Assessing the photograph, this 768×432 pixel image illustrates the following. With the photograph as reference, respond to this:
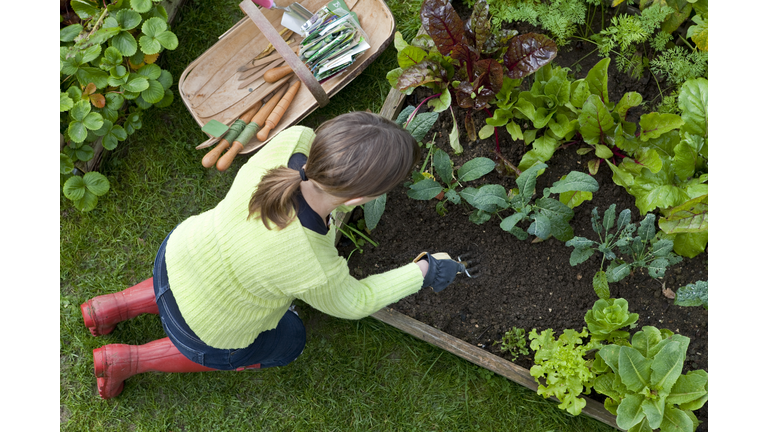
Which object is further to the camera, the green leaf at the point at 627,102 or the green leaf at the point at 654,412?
the green leaf at the point at 627,102

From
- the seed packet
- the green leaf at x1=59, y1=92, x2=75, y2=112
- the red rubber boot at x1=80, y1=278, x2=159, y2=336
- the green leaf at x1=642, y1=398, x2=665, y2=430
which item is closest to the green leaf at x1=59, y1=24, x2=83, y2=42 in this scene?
the green leaf at x1=59, y1=92, x2=75, y2=112

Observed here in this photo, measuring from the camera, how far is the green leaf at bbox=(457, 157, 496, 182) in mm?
2229

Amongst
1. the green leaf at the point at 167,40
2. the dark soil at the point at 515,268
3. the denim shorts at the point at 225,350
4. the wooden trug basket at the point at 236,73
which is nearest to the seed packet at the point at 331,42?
the wooden trug basket at the point at 236,73

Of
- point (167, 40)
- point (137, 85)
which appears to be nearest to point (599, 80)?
point (167, 40)

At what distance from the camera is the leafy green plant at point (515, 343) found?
7.84 ft

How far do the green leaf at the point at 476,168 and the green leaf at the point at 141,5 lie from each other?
5.44ft

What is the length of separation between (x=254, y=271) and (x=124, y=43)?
1.57 meters

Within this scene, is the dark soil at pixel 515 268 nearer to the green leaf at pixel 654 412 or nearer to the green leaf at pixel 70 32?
the green leaf at pixel 654 412

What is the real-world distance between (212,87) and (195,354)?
55.1 inches

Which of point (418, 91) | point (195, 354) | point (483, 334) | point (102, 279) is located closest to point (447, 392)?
point (483, 334)

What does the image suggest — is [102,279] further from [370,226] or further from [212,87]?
[370,226]

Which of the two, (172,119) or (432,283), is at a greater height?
(172,119)

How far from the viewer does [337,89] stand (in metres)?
2.69

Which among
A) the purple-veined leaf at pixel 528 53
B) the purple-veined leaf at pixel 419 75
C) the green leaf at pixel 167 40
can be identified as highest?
the green leaf at pixel 167 40
